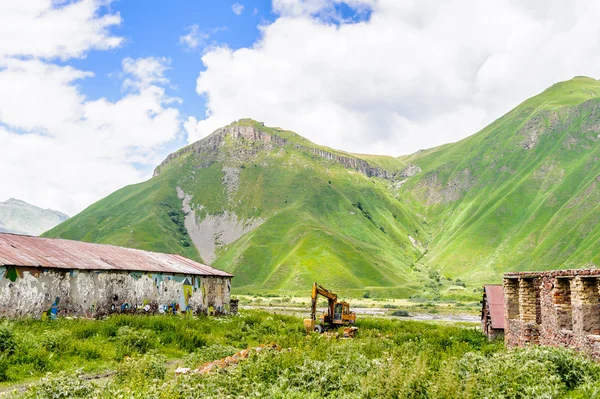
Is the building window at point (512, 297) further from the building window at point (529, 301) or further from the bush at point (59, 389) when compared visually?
the bush at point (59, 389)

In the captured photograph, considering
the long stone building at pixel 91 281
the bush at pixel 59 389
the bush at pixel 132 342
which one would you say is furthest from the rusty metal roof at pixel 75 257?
the bush at pixel 59 389

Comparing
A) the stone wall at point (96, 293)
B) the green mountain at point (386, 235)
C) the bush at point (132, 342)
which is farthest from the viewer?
the green mountain at point (386, 235)

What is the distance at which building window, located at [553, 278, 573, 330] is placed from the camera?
16.7 m

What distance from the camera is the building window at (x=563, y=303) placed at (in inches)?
658

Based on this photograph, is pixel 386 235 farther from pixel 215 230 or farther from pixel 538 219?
pixel 215 230

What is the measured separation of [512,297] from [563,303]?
569cm

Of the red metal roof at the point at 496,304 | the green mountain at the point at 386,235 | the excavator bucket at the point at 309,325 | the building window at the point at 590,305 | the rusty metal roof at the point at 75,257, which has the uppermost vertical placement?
the green mountain at the point at 386,235

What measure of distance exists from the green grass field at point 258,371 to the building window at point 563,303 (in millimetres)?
2279

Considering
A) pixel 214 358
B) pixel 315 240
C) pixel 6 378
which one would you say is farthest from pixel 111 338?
pixel 315 240

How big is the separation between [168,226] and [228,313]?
477ft

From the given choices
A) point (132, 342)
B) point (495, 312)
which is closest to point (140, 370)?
point (132, 342)

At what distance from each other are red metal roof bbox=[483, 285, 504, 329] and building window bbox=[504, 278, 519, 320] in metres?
5.49

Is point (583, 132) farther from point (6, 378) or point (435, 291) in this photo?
point (6, 378)

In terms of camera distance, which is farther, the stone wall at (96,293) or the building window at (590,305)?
the stone wall at (96,293)
